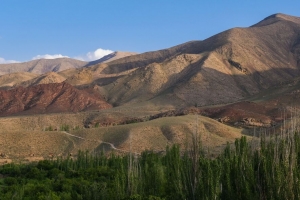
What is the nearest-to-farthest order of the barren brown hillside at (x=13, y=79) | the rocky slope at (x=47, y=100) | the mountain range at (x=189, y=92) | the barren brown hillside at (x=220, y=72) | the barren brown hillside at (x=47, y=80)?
the mountain range at (x=189, y=92) < the rocky slope at (x=47, y=100) < the barren brown hillside at (x=220, y=72) < the barren brown hillside at (x=47, y=80) < the barren brown hillside at (x=13, y=79)

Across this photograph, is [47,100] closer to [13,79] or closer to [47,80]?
[47,80]

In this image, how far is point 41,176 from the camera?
46125 mm

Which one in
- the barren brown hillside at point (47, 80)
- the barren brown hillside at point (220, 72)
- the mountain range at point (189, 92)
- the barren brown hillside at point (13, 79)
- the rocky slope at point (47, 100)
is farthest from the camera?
the barren brown hillside at point (13, 79)

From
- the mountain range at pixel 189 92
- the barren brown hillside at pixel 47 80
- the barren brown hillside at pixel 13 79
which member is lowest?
the mountain range at pixel 189 92

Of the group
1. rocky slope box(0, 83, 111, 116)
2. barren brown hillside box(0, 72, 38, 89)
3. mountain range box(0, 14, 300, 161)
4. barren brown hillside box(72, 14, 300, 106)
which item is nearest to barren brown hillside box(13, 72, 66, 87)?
mountain range box(0, 14, 300, 161)

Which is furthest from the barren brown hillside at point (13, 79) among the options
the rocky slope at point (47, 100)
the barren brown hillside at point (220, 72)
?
the rocky slope at point (47, 100)

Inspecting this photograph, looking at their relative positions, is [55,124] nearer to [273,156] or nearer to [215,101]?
Answer: [215,101]

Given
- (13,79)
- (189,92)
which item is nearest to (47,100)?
(189,92)

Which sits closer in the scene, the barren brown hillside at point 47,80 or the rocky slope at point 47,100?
the rocky slope at point 47,100

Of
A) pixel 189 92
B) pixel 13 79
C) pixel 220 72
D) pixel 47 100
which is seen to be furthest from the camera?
pixel 13 79

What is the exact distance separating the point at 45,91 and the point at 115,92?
2348cm

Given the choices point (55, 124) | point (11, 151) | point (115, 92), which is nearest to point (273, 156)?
point (11, 151)

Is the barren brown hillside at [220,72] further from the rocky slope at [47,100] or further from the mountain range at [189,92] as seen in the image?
the rocky slope at [47,100]

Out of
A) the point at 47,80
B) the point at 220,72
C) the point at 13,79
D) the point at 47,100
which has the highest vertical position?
the point at 13,79
